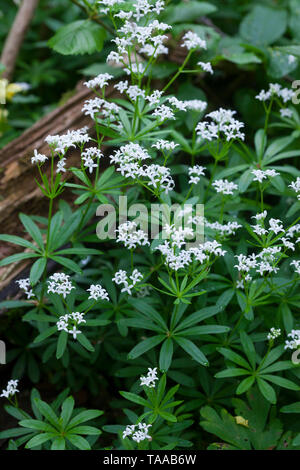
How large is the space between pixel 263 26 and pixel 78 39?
1.78 meters

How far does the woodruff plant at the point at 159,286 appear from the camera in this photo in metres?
2.15

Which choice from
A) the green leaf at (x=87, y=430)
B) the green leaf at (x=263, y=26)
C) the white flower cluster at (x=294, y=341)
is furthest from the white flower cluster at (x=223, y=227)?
the green leaf at (x=263, y=26)

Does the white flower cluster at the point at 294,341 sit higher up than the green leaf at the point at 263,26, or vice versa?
the green leaf at the point at 263,26

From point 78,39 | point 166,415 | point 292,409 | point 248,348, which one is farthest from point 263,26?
point 166,415

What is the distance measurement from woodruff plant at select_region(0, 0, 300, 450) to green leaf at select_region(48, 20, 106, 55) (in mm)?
448

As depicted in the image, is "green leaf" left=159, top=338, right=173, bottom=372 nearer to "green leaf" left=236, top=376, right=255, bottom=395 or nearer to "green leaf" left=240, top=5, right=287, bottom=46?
"green leaf" left=236, top=376, right=255, bottom=395

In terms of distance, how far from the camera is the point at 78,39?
2.98 metres

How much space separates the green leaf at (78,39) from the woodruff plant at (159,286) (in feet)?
1.47

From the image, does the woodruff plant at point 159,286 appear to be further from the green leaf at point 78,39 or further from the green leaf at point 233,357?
the green leaf at point 78,39

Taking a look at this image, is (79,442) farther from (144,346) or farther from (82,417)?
(144,346)

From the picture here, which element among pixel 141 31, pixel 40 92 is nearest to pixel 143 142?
pixel 141 31

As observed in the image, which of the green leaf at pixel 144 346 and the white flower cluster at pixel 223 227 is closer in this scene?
the green leaf at pixel 144 346

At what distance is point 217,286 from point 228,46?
2.03m
